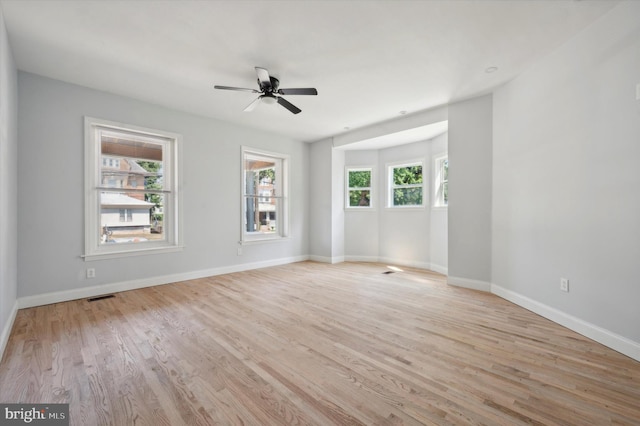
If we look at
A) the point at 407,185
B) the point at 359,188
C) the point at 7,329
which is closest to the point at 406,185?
the point at 407,185

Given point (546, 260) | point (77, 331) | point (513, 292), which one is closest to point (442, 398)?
point (546, 260)

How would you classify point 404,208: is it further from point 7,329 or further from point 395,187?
point 7,329

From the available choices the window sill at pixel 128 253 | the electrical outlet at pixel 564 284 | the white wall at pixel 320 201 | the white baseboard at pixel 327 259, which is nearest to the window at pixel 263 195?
the white wall at pixel 320 201

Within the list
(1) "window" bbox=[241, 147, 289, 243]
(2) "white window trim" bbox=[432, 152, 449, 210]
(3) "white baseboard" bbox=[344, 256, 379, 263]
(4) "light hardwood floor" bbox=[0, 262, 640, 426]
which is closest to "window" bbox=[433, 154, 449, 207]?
(2) "white window trim" bbox=[432, 152, 449, 210]

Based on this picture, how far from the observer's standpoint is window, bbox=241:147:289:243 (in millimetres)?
5754

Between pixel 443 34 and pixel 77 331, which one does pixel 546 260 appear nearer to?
pixel 443 34

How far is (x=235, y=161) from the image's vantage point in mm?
5398

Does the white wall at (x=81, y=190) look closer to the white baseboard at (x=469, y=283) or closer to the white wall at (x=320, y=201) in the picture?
the white wall at (x=320, y=201)

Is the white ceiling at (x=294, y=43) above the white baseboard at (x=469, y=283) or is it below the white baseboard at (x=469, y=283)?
above

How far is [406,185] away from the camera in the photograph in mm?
6211

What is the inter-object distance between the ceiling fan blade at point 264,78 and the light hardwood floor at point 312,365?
265 cm

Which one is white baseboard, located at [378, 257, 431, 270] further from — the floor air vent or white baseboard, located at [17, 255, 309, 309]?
the floor air vent

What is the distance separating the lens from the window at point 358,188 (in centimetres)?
673

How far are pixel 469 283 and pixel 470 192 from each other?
1372mm
